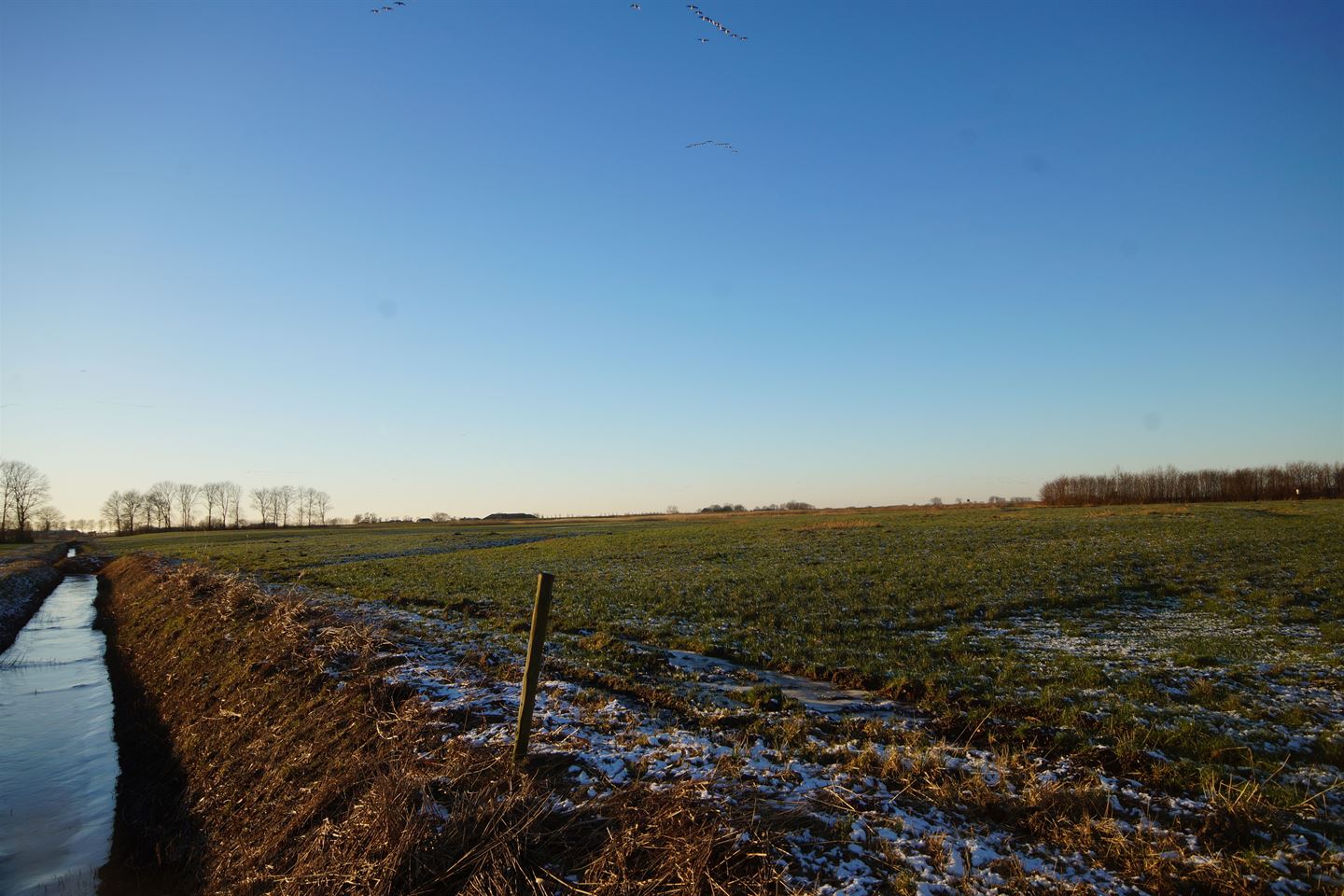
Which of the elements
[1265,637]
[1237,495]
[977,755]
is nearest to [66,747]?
[977,755]

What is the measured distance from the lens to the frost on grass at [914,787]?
538cm

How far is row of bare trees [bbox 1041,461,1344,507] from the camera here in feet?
355

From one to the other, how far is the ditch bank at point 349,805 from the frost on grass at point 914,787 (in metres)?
0.47

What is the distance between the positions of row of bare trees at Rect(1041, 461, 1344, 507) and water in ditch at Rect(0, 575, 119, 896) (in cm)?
12649

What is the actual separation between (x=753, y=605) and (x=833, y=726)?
10056 mm

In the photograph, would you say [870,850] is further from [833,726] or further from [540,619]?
[540,619]

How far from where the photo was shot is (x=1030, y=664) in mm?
12352

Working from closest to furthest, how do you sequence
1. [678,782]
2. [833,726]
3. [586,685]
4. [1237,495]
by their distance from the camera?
[678,782], [833,726], [586,685], [1237,495]

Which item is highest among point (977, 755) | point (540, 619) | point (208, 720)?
point (540, 619)

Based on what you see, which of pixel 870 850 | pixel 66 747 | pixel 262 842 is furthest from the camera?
pixel 66 747

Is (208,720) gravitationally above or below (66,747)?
above

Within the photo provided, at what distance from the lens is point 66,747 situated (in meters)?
12.5

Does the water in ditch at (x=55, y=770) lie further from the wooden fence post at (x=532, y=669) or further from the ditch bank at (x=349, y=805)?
the wooden fence post at (x=532, y=669)

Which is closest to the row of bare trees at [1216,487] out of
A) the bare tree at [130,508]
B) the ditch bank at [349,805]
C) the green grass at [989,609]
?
the green grass at [989,609]
